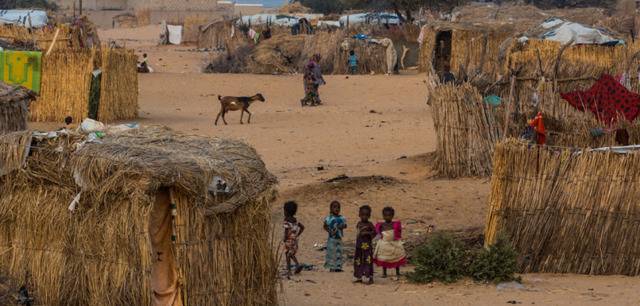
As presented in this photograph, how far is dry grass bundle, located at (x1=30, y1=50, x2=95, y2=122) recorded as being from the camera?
2400 centimetres

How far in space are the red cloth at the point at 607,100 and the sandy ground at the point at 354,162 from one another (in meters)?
1.65

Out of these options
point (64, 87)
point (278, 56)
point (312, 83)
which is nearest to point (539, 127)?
point (64, 87)

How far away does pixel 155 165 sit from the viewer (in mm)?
8805

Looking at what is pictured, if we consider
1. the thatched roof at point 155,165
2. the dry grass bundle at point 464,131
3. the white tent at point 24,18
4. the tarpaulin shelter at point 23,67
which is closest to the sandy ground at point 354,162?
the dry grass bundle at point 464,131

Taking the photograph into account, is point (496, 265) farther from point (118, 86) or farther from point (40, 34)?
point (40, 34)

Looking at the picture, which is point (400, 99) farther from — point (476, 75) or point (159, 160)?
point (159, 160)

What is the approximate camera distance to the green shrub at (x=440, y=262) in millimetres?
11250

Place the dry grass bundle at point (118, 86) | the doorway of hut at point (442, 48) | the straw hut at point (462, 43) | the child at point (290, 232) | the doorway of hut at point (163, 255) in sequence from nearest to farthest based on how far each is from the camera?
the doorway of hut at point (163, 255), the child at point (290, 232), the dry grass bundle at point (118, 86), the straw hut at point (462, 43), the doorway of hut at point (442, 48)

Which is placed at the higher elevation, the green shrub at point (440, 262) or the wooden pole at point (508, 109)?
the wooden pole at point (508, 109)

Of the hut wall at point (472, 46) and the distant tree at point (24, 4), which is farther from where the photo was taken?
the distant tree at point (24, 4)

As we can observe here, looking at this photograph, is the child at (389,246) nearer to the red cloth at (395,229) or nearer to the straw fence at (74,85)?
the red cloth at (395,229)

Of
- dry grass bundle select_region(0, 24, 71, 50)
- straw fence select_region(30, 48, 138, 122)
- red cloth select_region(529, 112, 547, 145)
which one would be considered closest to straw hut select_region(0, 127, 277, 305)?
red cloth select_region(529, 112, 547, 145)

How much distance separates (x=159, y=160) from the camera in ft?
29.1

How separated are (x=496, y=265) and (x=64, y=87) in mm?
14666
